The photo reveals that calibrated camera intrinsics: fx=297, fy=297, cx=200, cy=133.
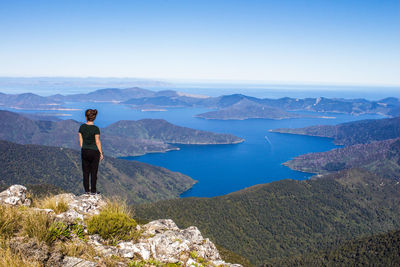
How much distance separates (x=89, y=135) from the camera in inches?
506

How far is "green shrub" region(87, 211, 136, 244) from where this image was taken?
1001 cm

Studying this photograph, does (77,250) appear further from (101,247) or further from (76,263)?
(101,247)

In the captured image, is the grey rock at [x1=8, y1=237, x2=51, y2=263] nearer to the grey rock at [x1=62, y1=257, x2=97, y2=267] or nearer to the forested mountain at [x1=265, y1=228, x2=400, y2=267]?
the grey rock at [x1=62, y1=257, x2=97, y2=267]

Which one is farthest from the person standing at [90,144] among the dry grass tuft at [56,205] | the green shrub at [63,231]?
the green shrub at [63,231]

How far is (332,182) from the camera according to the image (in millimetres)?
190750

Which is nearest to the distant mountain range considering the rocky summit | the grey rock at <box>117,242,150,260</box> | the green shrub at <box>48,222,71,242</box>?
the rocky summit

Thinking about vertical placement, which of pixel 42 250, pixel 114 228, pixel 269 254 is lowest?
pixel 269 254

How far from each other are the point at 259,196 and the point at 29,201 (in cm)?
14739

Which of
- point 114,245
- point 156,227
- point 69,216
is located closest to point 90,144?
point 69,216

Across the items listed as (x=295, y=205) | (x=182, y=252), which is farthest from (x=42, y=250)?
(x=295, y=205)

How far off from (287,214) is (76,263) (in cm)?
15190

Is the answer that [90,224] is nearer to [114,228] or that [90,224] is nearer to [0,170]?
[114,228]

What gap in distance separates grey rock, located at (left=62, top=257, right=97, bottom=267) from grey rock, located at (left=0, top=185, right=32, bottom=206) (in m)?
5.03

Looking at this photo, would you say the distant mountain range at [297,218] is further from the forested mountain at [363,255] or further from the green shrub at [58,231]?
the green shrub at [58,231]
